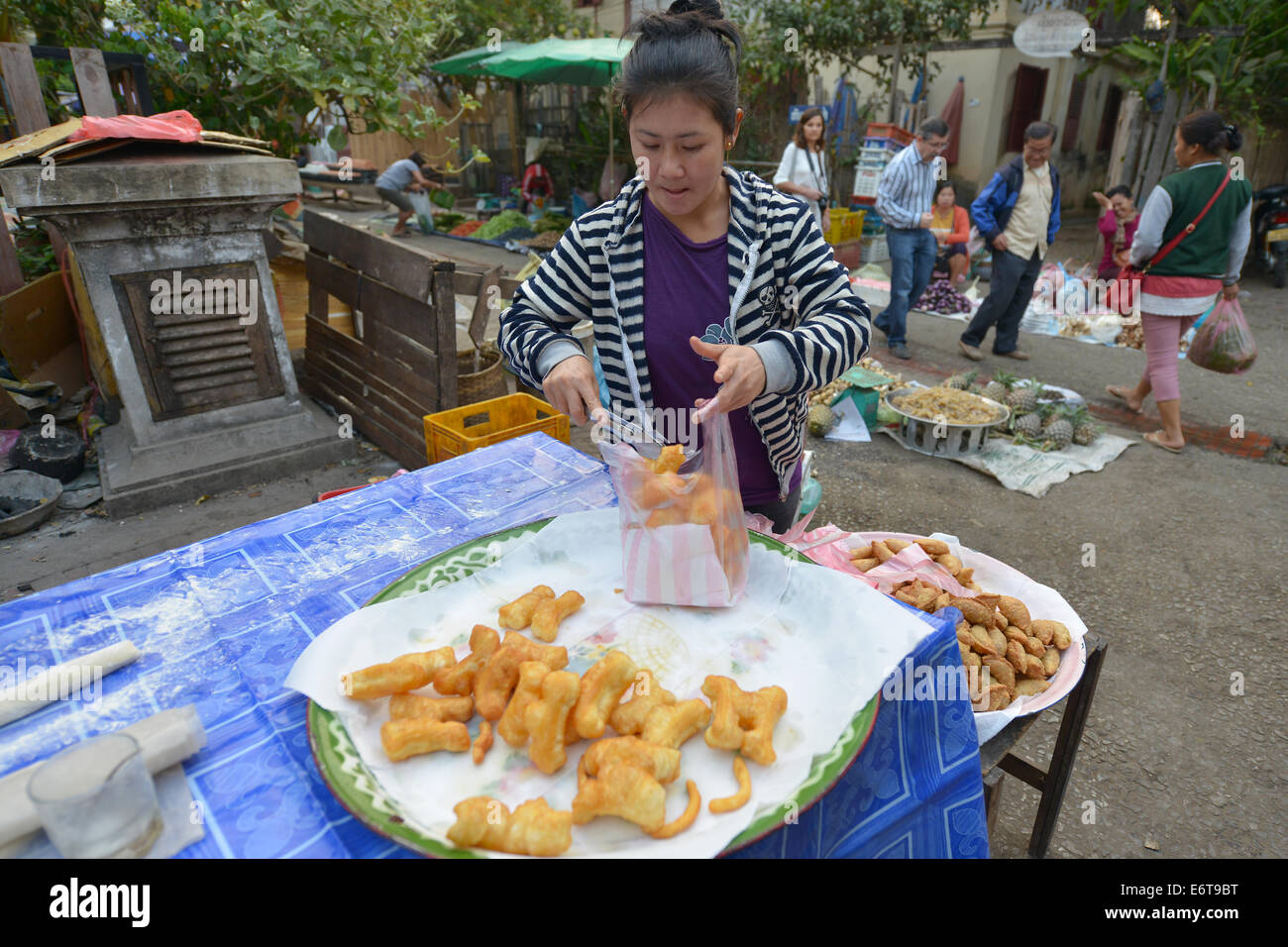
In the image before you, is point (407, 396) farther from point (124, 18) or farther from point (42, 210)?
point (124, 18)

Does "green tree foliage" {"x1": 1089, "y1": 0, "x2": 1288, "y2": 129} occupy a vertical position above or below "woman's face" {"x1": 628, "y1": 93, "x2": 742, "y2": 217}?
above

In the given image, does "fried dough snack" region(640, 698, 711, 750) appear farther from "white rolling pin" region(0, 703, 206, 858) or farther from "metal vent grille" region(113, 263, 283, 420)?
"metal vent grille" region(113, 263, 283, 420)

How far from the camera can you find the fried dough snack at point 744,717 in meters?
1.14

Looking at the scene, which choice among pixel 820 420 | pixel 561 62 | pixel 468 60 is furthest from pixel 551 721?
pixel 468 60

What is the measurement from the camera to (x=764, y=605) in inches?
60.2

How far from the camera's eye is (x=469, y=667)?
128 cm

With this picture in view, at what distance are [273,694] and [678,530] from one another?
32.2 inches

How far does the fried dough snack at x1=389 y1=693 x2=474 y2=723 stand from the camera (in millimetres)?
1203

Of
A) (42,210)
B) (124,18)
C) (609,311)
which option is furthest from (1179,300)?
(124,18)

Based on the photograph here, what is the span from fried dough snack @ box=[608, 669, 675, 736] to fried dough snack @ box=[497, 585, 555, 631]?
0.30m

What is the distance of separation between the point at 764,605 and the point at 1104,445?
5100mm

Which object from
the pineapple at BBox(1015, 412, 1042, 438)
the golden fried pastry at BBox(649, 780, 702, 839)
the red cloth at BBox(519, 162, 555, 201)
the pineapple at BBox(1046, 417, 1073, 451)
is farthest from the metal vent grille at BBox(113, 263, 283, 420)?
the red cloth at BBox(519, 162, 555, 201)

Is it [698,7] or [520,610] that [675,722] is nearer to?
[520,610]

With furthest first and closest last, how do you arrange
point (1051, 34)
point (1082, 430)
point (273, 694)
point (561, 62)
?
point (561, 62)
point (1051, 34)
point (1082, 430)
point (273, 694)
